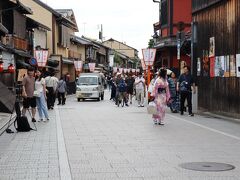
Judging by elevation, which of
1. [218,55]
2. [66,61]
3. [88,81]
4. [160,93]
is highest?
[66,61]

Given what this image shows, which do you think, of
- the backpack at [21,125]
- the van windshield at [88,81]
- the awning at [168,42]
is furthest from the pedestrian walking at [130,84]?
the backpack at [21,125]

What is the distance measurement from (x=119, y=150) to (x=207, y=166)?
7.91ft

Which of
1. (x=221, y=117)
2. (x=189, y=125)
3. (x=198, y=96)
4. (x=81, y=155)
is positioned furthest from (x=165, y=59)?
(x=81, y=155)

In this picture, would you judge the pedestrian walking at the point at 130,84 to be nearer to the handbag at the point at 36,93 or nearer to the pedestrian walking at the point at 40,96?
the pedestrian walking at the point at 40,96

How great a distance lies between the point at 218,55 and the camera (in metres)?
19.4

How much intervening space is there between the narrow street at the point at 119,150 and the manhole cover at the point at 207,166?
0.14 metres

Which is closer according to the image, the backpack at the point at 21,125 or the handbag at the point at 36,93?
the backpack at the point at 21,125

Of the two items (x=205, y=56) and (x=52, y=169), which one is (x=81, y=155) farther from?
(x=205, y=56)

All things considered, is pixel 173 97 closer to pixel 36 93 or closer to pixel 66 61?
pixel 36 93

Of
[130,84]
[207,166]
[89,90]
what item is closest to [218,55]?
[130,84]

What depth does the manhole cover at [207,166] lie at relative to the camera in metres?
8.30

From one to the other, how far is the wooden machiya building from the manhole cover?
8717 mm

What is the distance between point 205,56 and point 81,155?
41.1 ft

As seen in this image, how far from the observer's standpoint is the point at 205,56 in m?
21.3
